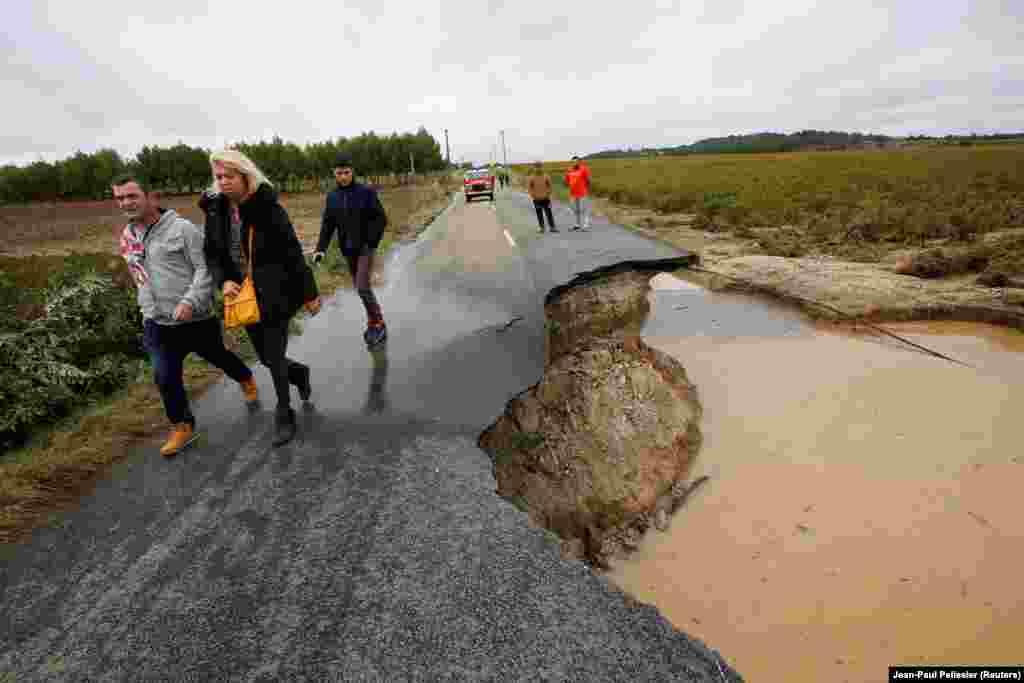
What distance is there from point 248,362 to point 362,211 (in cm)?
199

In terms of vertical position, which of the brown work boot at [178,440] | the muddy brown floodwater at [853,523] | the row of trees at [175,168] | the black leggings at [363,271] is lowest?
the muddy brown floodwater at [853,523]

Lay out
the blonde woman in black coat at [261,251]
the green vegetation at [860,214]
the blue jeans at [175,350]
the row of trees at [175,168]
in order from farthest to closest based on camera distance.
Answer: the row of trees at [175,168] → the green vegetation at [860,214] → the blue jeans at [175,350] → the blonde woman in black coat at [261,251]

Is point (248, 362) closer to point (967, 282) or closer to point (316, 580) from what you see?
point (316, 580)

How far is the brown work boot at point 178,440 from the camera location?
3443 mm

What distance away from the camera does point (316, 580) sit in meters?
2.24

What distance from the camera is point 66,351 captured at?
470 centimetres

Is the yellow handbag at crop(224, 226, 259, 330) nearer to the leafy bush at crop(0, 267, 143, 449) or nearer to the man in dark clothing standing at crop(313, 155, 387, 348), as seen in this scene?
the man in dark clothing standing at crop(313, 155, 387, 348)

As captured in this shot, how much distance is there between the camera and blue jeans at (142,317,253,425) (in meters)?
3.39

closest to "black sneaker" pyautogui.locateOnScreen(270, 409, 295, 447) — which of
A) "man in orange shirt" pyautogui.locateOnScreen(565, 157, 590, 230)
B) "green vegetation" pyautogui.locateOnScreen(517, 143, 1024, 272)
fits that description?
"green vegetation" pyautogui.locateOnScreen(517, 143, 1024, 272)

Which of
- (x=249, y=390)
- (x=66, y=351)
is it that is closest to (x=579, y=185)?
(x=249, y=390)

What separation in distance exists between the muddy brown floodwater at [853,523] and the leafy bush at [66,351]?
4690 millimetres

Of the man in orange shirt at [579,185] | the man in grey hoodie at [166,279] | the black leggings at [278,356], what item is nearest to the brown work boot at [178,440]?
the man in grey hoodie at [166,279]

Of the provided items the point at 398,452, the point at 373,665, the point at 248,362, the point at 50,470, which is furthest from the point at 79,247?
the point at 373,665

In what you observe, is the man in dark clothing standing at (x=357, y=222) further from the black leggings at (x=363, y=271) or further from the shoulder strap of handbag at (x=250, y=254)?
the shoulder strap of handbag at (x=250, y=254)
